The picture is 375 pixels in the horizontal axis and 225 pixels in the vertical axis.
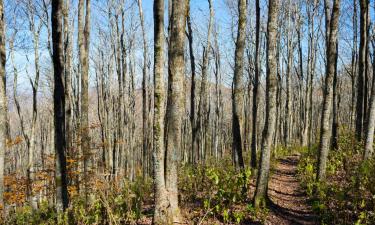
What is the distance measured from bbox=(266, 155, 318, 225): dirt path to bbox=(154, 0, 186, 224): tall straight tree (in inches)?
86.5

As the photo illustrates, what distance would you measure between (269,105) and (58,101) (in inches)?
184

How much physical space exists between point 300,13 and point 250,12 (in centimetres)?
337

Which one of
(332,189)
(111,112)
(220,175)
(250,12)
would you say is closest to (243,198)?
(220,175)

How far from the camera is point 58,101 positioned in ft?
23.0

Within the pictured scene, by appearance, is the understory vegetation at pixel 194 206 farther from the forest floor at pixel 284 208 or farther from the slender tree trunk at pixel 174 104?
the slender tree trunk at pixel 174 104

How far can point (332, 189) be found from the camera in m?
7.37

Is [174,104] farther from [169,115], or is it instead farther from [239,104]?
[239,104]

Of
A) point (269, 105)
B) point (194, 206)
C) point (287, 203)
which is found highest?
point (269, 105)

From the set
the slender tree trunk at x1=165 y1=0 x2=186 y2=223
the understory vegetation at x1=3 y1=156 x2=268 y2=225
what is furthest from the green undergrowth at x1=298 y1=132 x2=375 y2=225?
the slender tree trunk at x1=165 y1=0 x2=186 y2=223

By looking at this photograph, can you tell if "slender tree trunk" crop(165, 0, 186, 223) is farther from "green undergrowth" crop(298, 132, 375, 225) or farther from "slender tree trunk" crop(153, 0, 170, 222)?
"green undergrowth" crop(298, 132, 375, 225)

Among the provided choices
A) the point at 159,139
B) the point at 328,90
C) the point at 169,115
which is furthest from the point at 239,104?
the point at 159,139

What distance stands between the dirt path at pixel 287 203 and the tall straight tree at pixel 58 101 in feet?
15.5

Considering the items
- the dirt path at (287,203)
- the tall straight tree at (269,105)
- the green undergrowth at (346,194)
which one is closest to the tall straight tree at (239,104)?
the dirt path at (287,203)

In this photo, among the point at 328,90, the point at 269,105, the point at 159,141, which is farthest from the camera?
the point at 328,90
